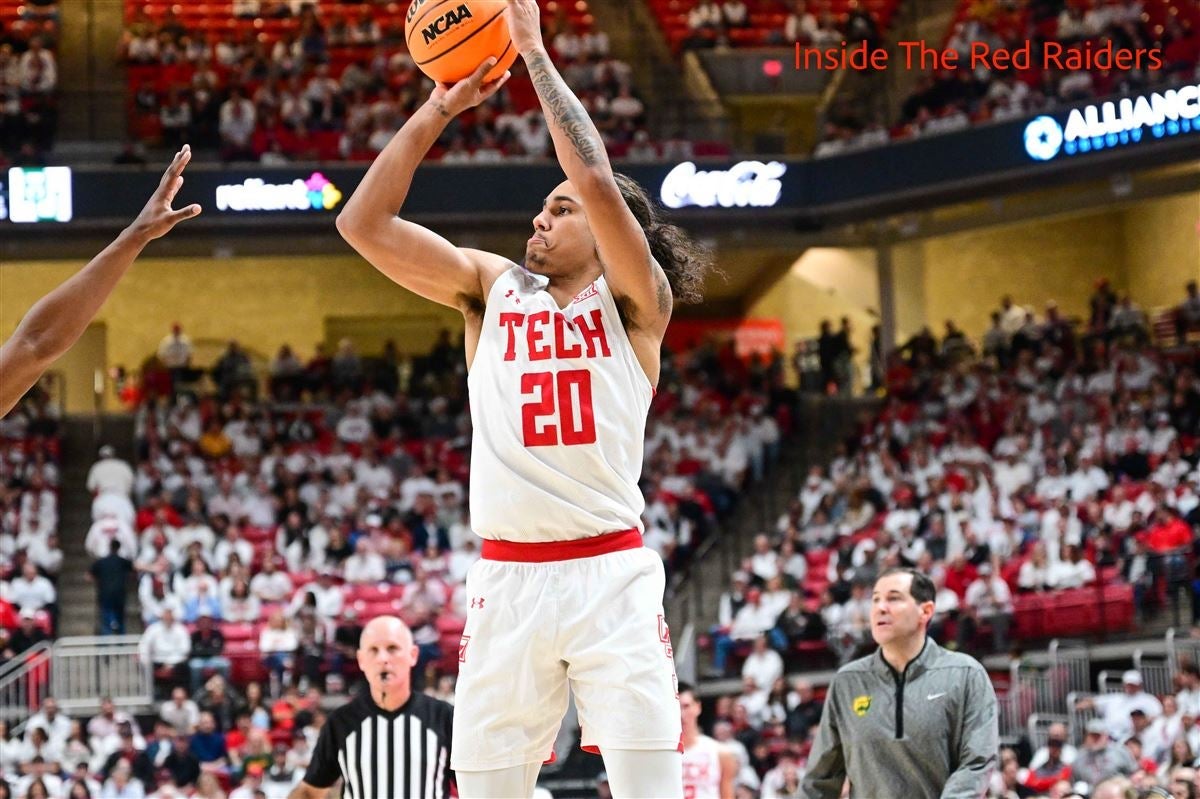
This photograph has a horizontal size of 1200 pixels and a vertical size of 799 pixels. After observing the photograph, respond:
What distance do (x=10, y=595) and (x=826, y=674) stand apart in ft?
29.3

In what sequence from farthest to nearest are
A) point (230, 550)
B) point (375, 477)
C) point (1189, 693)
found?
point (375, 477), point (230, 550), point (1189, 693)

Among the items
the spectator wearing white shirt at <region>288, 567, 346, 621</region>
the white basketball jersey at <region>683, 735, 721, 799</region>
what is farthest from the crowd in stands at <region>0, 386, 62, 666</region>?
the white basketball jersey at <region>683, 735, 721, 799</region>

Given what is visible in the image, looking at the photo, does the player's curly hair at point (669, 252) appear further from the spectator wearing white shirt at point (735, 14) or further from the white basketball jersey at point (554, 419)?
the spectator wearing white shirt at point (735, 14)

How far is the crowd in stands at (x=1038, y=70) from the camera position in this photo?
71.3ft

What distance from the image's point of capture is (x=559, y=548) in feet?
16.2

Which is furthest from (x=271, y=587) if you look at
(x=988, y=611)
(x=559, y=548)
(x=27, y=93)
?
(x=559, y=548)

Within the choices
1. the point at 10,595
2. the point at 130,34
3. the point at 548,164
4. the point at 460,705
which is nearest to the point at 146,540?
the point at 10,595

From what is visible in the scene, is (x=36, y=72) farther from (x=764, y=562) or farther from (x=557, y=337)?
(x=557, y=337)

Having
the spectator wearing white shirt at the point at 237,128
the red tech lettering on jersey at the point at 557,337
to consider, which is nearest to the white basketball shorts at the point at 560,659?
the red tech lettering on jersey at the point at 557,337

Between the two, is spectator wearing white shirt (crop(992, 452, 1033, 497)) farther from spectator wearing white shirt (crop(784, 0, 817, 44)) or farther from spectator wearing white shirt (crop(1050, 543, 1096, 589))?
spectator wearing white shirt (crop(784, 0, 817, 44))

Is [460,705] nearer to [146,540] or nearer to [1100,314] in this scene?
[146,540]

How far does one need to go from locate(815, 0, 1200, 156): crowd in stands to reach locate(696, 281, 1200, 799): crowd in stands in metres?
3.35

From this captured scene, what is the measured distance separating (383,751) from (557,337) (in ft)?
8.08

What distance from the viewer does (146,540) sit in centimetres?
2020
